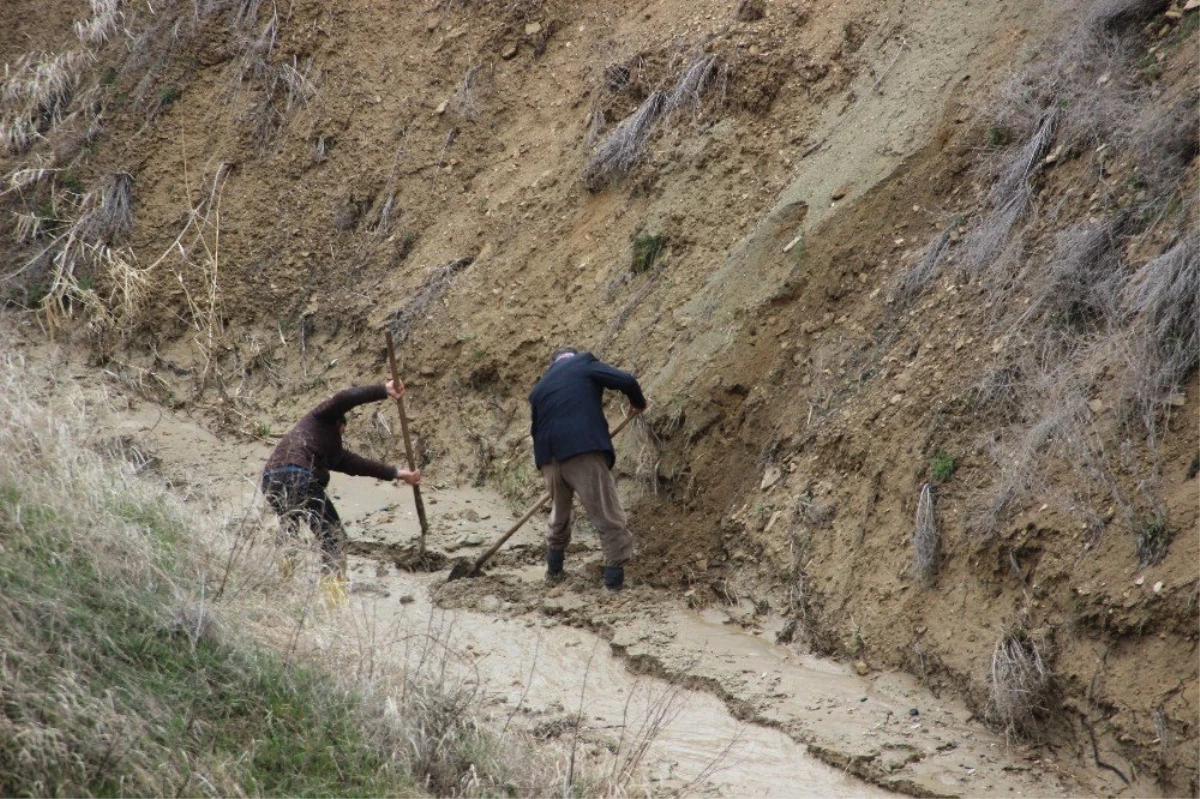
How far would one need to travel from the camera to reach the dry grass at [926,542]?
628 centimetres

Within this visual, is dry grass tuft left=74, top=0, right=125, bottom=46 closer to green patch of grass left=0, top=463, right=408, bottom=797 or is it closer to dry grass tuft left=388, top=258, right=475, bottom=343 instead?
dry grass tuft left=388, top=258, right=475, bottom=343

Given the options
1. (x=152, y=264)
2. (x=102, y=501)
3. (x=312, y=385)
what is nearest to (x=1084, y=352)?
(x=102, y=501)

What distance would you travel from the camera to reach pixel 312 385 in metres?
10.4

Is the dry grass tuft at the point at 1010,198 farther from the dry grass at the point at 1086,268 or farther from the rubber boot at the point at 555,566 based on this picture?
the rubber boot at the point at 555,566

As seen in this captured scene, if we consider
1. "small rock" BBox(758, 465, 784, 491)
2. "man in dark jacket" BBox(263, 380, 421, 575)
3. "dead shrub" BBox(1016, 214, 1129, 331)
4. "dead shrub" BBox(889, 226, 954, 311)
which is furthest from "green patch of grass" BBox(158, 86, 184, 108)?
"dead shrub" BBox(1016, 214, 1129, 331)

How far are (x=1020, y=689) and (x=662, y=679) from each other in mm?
1823

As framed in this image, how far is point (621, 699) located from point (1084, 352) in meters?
2.82

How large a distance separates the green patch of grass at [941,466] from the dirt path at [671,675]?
1014mm

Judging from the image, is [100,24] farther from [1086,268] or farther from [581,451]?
[1086,268]

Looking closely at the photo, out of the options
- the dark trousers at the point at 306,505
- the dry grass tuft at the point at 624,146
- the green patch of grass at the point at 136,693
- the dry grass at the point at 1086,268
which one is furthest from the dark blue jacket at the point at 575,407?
the green patch of grass at the point at 136,693

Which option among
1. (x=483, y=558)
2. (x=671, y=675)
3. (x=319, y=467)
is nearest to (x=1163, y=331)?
(x=671, y=675)

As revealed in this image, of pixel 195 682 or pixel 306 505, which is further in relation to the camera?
pixel 306 505

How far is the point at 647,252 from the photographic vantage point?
9117 mm

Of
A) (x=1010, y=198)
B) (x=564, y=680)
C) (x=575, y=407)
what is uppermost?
(x=1010, y=198)
